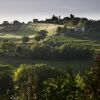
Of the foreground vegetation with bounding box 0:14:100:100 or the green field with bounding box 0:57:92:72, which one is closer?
the foreground vegetation with bounding box 0:14:100:100

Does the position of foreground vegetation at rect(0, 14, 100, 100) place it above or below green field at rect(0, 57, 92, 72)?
above

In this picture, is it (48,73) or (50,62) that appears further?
(50,62)

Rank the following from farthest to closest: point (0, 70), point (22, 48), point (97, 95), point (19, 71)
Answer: point (22, 48), point (0, 70), point (19, 71), point (97, 95)

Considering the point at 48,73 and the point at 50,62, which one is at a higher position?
the point at 48,73

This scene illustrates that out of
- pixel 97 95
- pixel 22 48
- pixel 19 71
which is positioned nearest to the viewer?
pixel 97 95

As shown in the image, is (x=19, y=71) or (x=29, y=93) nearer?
(x=29, y=93)

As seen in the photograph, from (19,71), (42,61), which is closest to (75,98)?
(19,71)

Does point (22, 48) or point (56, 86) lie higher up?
point (56, 86)

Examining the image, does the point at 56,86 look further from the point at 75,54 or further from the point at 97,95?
the point at 75,54

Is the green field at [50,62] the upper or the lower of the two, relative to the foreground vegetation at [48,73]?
lower

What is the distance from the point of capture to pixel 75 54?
177125 mm

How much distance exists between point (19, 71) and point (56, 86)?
63.1 meters

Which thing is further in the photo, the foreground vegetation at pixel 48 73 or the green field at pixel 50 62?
the green field at pixel 50 62

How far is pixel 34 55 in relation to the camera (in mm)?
179375
